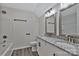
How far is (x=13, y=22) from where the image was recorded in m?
1.72

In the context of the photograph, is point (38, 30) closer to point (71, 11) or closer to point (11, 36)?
point (11, 36)

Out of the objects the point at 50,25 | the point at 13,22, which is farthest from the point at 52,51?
the point at 50,25

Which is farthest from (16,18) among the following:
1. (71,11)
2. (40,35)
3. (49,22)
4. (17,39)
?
(71,11)

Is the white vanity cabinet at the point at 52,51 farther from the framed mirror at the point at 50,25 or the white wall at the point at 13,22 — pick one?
the framed mirror at the point at 50,25

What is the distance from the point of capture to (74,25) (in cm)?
153

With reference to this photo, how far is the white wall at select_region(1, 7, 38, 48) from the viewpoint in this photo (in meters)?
1.65

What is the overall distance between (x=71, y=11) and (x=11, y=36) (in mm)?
1335

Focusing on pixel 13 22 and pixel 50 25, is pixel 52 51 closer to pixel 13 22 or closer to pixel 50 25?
pixel 13 22

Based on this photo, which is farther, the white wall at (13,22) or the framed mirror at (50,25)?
the framed mirror at (50,25)

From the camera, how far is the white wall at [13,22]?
5.40 ft

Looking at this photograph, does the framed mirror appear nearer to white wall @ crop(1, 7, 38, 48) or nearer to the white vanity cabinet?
white wall @ crop(1, 7, 38, 48)

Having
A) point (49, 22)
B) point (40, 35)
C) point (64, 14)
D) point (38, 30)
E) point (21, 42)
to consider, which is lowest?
point (21, 42)

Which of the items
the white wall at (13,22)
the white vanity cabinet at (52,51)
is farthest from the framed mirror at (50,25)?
the white vanity cabinet at (52,51)

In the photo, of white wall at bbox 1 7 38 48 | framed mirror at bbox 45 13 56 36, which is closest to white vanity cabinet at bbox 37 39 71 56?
white wall at bbox 1 7 38 48
